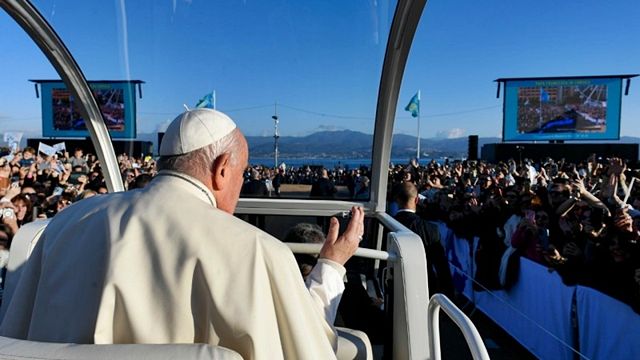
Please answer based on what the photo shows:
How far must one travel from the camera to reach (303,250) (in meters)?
2.31

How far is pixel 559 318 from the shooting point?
4.46m

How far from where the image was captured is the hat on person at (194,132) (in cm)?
140

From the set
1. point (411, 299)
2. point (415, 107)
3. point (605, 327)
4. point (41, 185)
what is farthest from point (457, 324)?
point (415, 107)

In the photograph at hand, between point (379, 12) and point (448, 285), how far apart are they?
2859 mm

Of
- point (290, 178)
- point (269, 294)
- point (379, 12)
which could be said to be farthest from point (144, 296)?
point (290, 178)

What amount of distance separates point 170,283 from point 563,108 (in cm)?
2281

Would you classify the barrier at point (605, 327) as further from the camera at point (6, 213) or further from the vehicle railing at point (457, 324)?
the camera at point (6, 213)

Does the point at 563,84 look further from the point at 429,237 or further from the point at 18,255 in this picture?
the point at 18,255

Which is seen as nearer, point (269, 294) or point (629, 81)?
point (269, 294)

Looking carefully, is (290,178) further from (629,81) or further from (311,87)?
(629,81)

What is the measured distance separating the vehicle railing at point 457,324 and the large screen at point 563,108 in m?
19.4

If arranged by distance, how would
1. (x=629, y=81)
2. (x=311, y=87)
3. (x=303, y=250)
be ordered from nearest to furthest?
1. (x=303, y=250)
2. (x=311, y=87)
3. (x=629, y=81)

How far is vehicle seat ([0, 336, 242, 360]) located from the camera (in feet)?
3.37

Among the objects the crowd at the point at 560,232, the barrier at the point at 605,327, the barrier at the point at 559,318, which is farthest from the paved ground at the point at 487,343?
the barrier at the point at 605,327
